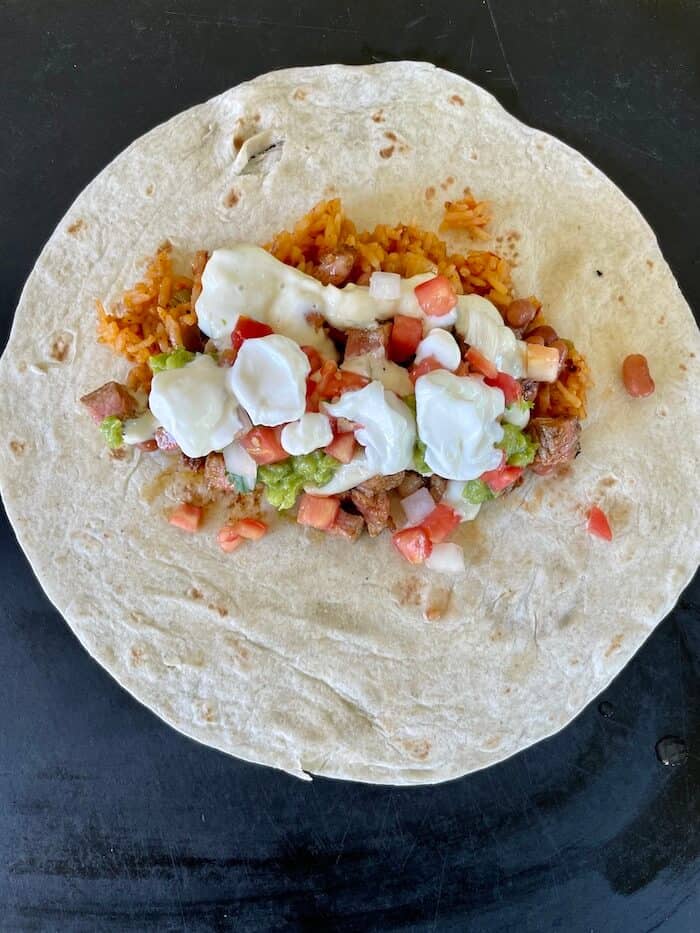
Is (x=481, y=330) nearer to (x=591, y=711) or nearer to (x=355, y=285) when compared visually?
(x=355, y=285)

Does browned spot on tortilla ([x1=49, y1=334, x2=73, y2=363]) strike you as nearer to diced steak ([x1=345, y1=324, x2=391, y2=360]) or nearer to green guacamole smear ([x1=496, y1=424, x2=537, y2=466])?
diced steak ([x1=345, y1=324, x2=391, y2=360])

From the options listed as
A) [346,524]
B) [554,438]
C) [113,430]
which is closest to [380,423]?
[346,524]

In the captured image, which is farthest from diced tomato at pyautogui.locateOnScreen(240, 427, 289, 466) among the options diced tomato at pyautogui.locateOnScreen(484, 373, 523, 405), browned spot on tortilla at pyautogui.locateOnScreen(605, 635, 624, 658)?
browned spot on tortilla at pyautogui.locateOnScreen(605, 635, 624, 658)

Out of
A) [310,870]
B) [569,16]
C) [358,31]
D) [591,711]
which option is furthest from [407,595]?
[569,16]

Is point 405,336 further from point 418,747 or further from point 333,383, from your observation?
point 418,747

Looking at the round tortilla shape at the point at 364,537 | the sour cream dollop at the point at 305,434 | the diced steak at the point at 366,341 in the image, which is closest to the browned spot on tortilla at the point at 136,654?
the round tortilla shape at the point at 364,537

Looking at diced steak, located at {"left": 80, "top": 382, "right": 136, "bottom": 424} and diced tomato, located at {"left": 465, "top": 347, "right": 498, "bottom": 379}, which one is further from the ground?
diced tomato, located at {"left": 465, "top": 347, "right": 498, "bottom": 379}

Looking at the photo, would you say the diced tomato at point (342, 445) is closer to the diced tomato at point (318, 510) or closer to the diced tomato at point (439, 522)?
the diced tomato at point (318, 510)
